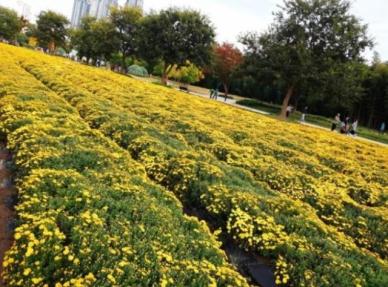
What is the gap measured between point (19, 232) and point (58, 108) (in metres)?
8.23

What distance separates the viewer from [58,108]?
12.6 metres

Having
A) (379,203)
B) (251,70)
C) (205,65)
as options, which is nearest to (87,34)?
(205,65)

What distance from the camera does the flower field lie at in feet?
15.8

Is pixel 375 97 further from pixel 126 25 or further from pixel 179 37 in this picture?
Result: pixel 126 25

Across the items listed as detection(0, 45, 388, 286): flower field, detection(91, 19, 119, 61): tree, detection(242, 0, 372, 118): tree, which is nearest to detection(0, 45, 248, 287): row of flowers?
detection(0, 45, 388, 286): flower field

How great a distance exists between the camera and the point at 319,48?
3766cm

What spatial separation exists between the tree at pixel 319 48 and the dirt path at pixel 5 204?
30.9 m

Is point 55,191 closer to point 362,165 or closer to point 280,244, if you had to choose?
point 280,244

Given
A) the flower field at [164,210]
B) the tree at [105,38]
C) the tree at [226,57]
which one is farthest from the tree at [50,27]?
the flower field at [164,210]

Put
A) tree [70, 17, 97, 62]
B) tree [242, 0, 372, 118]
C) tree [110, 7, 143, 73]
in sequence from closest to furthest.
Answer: tree [242, 0, 372, 118], tree [110, 7, 143, 73], tree [70, 17, 97, 62]

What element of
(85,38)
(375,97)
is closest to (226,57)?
(375,97)

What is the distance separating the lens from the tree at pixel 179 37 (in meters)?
49.1

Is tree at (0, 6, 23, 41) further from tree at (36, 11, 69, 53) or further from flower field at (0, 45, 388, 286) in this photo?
flower field at (0, 45, 388, 286)

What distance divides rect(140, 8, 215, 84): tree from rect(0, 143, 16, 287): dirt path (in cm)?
4103
